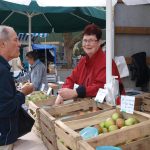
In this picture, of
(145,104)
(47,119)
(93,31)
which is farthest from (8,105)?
(145,104)

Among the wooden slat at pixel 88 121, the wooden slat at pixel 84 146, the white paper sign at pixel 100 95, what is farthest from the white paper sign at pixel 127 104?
the wooden slat at pixel 84 146

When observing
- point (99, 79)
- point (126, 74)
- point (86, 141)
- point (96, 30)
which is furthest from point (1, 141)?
point (126, 74)

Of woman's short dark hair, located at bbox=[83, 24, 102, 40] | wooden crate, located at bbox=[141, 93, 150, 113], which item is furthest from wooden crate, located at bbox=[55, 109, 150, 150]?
wooden crate, located at bbox=[141, 93, 150, 113]

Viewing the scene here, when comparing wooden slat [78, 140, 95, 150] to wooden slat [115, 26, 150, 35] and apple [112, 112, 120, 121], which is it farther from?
wooden slat [115, 26, 150, 35]

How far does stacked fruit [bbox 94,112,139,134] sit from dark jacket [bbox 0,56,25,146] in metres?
0.58

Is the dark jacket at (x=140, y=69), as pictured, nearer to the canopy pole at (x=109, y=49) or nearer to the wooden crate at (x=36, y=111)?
the wooden crate at (x=36, y=111)

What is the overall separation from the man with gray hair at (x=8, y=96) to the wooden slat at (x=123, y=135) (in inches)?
23.6

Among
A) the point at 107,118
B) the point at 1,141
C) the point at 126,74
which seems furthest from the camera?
the point at 126,74

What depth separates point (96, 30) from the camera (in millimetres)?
2787

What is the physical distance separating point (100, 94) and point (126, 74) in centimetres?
225

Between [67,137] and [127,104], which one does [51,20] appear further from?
[67,137]

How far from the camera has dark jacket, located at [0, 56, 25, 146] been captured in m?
1.98

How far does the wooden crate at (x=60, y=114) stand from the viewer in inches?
87.8

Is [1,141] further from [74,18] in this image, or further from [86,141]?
[74,18]
